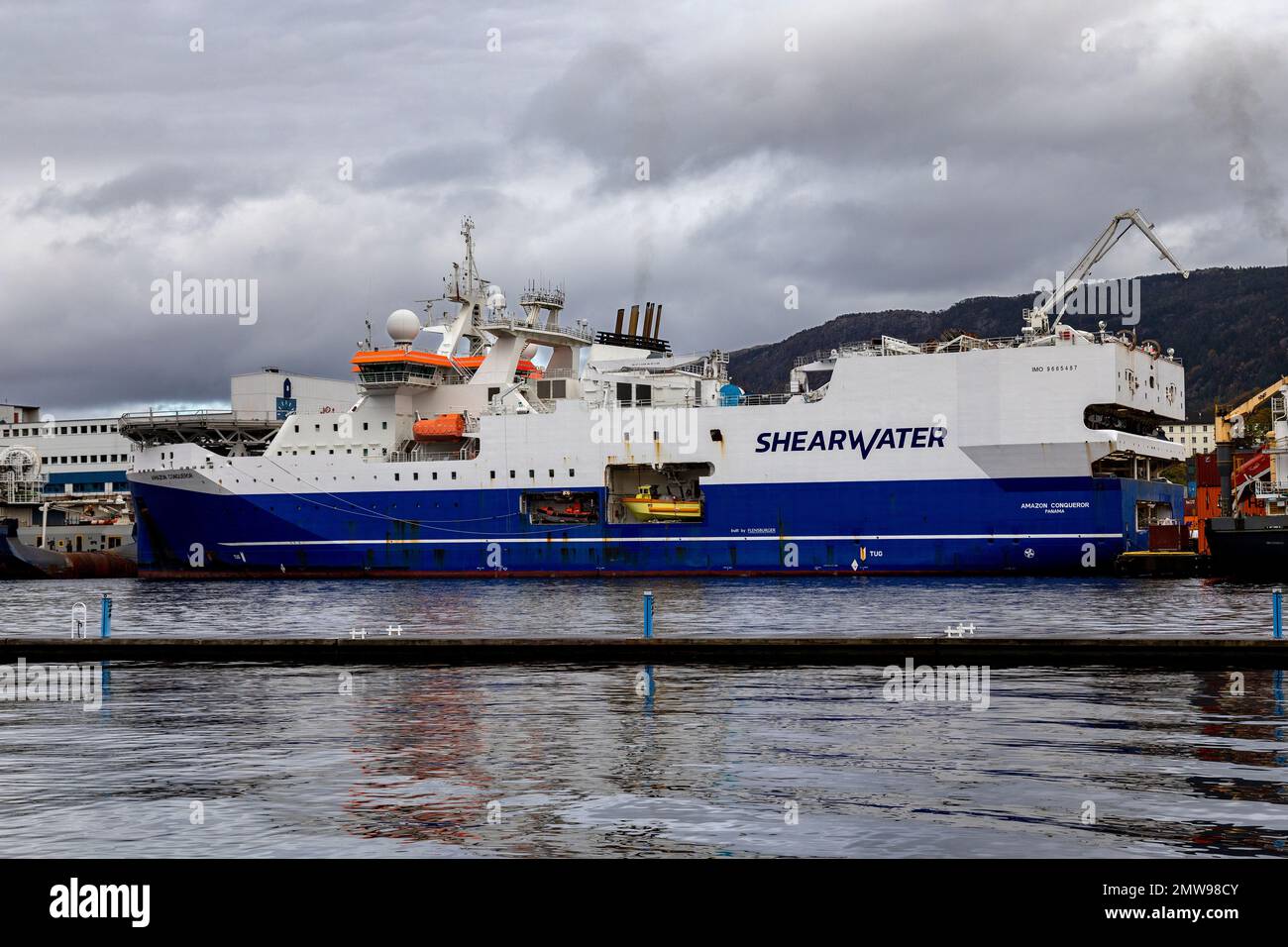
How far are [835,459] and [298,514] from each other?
2435 cm

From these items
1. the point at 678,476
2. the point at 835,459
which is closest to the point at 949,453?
the point at 835,459

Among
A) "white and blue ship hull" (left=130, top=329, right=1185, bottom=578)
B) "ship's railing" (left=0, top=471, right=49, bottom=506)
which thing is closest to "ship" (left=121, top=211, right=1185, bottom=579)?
"white and blue ship hull" (left=130, top=329, right=1185, bottom=578)

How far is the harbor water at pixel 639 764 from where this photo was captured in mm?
10102

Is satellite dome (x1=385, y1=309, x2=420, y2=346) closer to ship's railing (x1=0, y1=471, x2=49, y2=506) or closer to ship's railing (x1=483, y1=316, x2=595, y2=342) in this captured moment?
ship's railing (x1=483, y1=316, x2=595, y2=342)

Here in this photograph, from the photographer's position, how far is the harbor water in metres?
10.1

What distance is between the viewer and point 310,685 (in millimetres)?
20516

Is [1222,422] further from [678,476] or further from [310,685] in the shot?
[310,685]

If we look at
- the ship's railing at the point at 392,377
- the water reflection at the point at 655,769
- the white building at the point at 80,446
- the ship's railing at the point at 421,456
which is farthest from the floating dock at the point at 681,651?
the white building at the point at 80,446

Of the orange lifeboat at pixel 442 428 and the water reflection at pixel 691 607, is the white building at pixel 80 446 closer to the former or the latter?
the orange lifeboat at pixel 442 428

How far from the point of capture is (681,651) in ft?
75.2

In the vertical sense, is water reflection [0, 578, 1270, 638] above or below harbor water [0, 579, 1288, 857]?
below

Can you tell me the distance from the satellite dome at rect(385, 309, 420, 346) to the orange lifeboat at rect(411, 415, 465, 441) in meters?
4.97

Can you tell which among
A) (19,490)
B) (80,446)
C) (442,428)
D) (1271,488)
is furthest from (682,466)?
(80,446)

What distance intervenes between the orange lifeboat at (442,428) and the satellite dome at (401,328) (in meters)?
4.97
